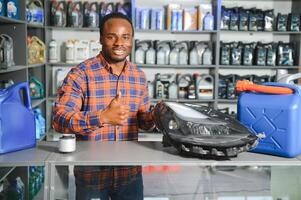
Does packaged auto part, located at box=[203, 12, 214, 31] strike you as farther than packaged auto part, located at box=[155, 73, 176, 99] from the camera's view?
No

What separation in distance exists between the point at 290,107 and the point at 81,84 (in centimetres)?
101

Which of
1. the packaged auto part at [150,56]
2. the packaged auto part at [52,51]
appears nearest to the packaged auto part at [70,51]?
the packaged auto part at [52,51]

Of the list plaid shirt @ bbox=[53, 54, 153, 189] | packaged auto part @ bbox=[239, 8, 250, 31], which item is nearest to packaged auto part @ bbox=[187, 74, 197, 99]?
packaged auto part @ bbox=[239, 8, 250, 31]

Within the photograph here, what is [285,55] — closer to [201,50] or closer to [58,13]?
[201,50]

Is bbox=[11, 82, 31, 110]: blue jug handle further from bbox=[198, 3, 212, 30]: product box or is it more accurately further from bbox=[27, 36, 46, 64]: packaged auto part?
bbox=[198, 3, 212, 30]: product box

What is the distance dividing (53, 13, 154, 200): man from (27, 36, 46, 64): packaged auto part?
7.43ft

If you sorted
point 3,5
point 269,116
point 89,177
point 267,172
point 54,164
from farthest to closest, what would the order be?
1. point 3,5
2. point 267,172
3. point 89,177
4. point 269,116
5. point 54,164

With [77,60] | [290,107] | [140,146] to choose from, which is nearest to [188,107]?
[140,146]

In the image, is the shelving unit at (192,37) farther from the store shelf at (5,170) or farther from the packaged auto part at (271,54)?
the store shelf at (5,170)

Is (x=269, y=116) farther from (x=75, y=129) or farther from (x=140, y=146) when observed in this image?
(x=75, y=129)

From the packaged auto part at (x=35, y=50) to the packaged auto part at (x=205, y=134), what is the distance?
2.82 metres

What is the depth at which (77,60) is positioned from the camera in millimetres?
4676

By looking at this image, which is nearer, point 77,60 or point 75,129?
point 75,129

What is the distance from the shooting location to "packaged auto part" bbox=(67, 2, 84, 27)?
4480 mm
